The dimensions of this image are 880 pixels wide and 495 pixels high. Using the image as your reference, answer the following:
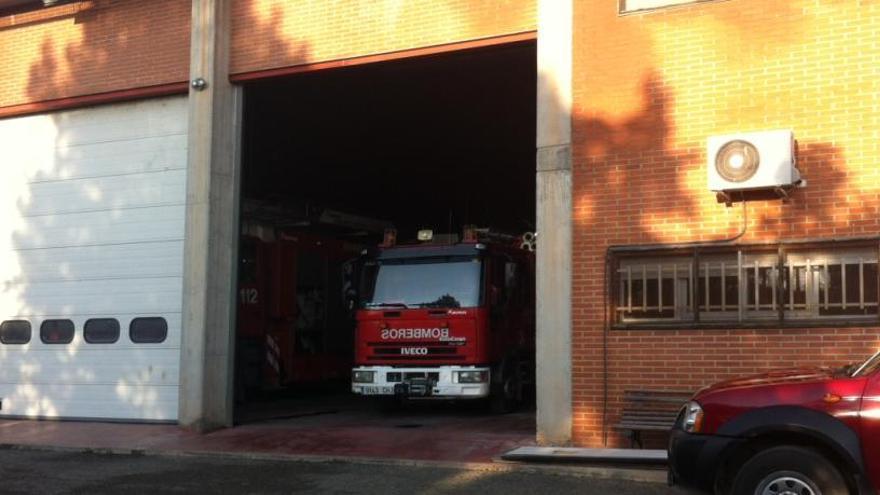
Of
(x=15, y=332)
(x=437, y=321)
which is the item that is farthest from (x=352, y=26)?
(x=15, y=332)

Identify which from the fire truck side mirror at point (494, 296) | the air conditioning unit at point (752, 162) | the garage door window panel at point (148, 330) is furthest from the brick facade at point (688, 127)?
the garage door window panel at point (148, 330)

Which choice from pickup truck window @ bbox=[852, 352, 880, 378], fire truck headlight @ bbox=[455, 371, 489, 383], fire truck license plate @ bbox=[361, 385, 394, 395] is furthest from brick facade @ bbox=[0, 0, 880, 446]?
fire truck license plate @ bbox=[361, 385, 394, 395]

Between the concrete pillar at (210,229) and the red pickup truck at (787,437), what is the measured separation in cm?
785

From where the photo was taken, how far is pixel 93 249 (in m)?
14.2

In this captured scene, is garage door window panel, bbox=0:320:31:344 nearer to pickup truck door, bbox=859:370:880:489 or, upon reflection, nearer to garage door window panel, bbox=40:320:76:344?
garage door window panel, bbox=40:320:76:344

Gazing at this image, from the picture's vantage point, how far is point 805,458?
6094 millimetres

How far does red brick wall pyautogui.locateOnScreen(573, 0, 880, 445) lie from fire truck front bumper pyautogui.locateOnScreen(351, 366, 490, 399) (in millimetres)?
3186

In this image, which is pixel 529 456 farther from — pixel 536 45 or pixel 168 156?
pixel 168 156

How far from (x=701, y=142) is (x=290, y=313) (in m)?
9.44

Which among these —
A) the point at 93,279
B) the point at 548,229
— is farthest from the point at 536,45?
the point at 93,279

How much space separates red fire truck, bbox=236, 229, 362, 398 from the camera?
16328 mm

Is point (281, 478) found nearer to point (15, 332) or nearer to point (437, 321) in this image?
point (437, 321)

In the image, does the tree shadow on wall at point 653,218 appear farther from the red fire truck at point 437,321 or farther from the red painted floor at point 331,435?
the red fire truck at point 437,321

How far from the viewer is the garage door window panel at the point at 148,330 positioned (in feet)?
44.2
